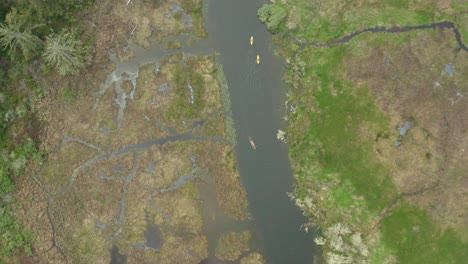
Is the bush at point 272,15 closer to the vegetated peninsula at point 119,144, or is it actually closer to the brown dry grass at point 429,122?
the vegetated peninsula at point 119,144

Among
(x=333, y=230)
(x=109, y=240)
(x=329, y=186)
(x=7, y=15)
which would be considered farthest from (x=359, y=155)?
(x=7, y=15)

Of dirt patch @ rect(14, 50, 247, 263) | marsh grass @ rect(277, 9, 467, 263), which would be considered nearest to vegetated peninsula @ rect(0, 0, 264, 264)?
dirt patch @ rect(14, 50, 247, 263)

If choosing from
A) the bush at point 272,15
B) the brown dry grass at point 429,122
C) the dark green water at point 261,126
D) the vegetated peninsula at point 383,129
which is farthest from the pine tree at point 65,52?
the brown dry grass at point 429,122

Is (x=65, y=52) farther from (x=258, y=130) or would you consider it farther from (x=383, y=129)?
(x=383, y=129)

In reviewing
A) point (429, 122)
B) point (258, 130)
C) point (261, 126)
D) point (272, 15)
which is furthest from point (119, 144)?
point (429, 122)

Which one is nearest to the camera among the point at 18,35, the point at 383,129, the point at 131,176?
the point at 18,35

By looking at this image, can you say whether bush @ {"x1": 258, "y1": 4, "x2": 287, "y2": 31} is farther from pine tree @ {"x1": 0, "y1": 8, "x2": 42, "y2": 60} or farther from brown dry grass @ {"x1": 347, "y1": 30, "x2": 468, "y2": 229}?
pine tree @ {"x1": 0, "y1": 8, "x2": 42, "y2": 60}
